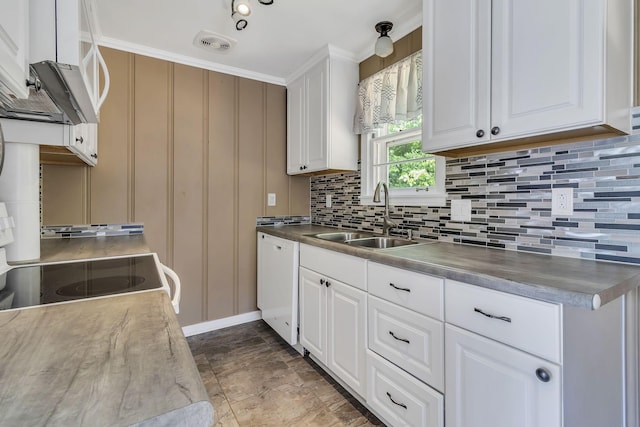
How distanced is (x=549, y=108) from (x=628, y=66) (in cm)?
36

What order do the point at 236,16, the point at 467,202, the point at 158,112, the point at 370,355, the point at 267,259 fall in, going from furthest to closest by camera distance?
1. the point at 267,259
2. the point at 158,112
3. the point at 236,16
4. the point at 467,202
5. the point at 370,355

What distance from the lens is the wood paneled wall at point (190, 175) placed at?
2.25m

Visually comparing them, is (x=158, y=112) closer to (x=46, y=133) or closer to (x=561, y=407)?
(x=46, y=133)

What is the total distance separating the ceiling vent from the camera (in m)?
2.14

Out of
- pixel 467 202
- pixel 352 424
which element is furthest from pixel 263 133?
pixel 352 424

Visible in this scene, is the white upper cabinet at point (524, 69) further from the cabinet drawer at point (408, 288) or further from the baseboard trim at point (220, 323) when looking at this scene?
the baseboard trim at point (220, 323)

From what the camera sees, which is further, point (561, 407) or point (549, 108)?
point (549, 108)

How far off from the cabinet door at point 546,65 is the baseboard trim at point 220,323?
2.44 metres

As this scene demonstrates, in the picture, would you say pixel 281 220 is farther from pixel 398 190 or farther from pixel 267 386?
pixel 267 386

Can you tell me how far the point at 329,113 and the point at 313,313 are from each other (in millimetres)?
1482

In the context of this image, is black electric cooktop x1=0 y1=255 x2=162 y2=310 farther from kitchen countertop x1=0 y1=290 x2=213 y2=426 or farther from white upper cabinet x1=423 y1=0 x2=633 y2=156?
white upper cabinet x1=423 y1=0 x2=633 y2=156

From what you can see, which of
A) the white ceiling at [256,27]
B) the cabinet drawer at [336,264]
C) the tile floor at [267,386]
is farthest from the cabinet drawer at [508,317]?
the white ceiling at [256,27]

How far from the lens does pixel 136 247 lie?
1.79 meters

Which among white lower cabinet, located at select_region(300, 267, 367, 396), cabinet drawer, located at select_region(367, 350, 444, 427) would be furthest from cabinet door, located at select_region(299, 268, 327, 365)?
cabinet drawer, located at select_region(367, 350, 444, 427)
